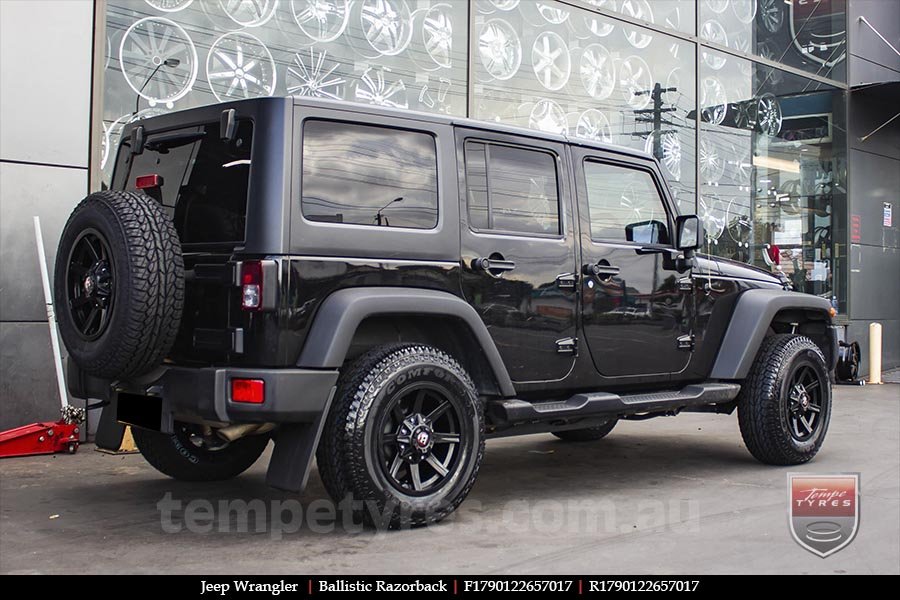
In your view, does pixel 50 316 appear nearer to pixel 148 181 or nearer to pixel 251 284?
pixel 148 181

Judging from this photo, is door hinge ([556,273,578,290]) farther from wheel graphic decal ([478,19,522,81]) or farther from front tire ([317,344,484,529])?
wheel graphic decal ([478,19,522,81])

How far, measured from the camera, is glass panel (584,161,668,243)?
565 cm

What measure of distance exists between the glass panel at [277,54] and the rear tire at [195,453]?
275 centimetres

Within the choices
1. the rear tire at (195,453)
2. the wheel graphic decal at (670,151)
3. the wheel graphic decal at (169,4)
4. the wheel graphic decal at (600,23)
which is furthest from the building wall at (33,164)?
the wheel graphic decal at (670,151)

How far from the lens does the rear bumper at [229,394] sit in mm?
4152

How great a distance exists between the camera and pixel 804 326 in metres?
7.08

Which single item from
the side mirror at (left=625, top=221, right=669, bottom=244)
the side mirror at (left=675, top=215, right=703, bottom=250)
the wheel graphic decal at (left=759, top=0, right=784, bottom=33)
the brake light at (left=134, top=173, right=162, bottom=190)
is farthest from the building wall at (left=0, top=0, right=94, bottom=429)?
the wheel graphic decal at (left=759, top=0, right=784, bottom=33)

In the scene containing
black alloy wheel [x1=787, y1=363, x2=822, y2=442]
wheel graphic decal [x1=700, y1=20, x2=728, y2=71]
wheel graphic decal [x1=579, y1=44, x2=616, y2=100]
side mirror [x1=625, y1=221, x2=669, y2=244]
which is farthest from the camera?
wheel graphic decal [x1=700, y1=20, x2=728, y2=71]

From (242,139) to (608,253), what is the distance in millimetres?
2231

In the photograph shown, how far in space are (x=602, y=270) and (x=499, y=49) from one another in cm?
539

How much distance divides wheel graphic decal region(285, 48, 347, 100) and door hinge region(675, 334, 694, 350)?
4057 millimetres

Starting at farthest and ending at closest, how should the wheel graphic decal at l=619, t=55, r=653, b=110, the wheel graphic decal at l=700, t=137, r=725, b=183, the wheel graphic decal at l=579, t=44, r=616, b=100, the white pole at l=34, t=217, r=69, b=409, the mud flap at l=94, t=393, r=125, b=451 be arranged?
the wheel graphic decal at l=700, t=137, r=725, b=183
the wheel graphic decal at l=619, t=55, r=653, b=110
the wheel graphic decal at l=579, t=44, r=616, b=100
the white pole at l=34, t=217, r=69, b=409
the mud flap at l=94, t=393, r=125, b=451
